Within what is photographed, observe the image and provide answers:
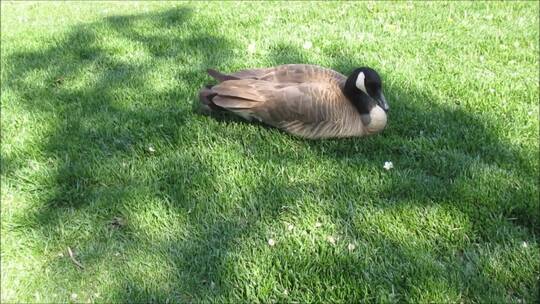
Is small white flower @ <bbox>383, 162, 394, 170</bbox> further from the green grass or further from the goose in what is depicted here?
the goose

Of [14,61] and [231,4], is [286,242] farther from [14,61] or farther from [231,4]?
[231,4]

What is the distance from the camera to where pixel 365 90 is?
343 centimetres

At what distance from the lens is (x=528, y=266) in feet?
8.26

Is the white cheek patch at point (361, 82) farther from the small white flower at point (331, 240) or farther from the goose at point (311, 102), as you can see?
the small white flower at point (331, 240)

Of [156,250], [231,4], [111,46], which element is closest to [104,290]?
[156,250]

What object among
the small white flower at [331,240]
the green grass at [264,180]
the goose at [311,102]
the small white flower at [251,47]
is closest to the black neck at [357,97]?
the goose at [311,102]

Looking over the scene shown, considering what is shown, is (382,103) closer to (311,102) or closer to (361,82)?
(361,82)

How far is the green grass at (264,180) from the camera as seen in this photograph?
8.34ft

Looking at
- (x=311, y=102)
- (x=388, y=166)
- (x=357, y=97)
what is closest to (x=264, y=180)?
(x=311, y=102)

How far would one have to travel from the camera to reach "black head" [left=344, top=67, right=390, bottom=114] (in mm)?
3365

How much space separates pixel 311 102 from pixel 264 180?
2.14 feet

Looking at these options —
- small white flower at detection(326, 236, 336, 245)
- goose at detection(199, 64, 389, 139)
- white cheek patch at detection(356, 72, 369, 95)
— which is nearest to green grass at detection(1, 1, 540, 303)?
small white flower at detection(326, 236, 336, 245)

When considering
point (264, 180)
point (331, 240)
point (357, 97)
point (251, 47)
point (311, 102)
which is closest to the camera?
point (331, 240)

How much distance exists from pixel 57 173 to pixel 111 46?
2252 millimetres
